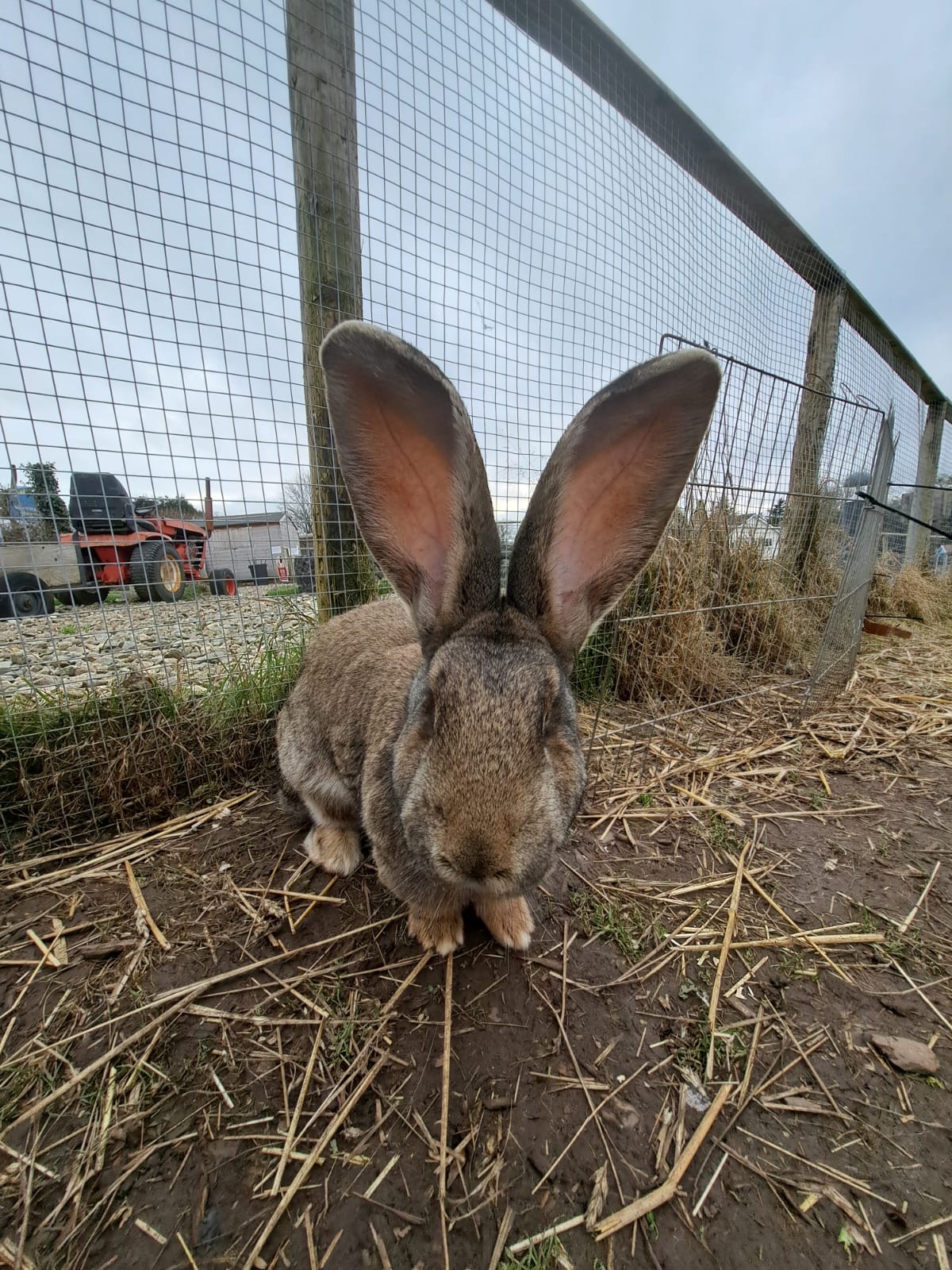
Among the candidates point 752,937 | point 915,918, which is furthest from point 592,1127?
point 915,918

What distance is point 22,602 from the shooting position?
263 centimetres

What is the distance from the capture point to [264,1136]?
128 cm

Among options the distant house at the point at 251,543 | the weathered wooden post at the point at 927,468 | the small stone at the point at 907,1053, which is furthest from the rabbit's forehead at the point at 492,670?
the weathered wooden post at the point at 927,468

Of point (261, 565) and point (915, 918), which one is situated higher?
point (261, 565)

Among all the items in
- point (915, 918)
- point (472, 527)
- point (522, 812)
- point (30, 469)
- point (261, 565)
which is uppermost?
point (30, 469)

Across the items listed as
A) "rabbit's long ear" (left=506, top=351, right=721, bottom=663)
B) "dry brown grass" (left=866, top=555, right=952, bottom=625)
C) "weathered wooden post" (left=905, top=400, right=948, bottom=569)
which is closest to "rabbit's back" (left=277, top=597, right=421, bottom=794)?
"rabbit's long ear" (left=506, top=351, right=721, bottom=663)

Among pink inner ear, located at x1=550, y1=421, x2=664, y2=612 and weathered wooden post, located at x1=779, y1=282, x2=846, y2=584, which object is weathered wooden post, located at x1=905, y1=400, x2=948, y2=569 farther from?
pink inner ear, located at x1=550, y1=421, x2=664, y2=612

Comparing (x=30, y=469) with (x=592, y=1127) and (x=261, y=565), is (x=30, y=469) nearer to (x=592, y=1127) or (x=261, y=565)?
(x=261, y=565)

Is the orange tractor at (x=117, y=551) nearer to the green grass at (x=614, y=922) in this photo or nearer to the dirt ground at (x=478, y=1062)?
the dirt ground at (x=478, y=1062)

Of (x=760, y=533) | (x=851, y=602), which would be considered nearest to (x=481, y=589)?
(x=760, y=533)

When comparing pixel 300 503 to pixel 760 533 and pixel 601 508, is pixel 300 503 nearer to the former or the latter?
pixel 601 508

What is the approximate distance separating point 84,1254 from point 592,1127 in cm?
110

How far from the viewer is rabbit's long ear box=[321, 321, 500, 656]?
144 cm

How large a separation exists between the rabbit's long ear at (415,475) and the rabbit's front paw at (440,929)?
0.89 meters
